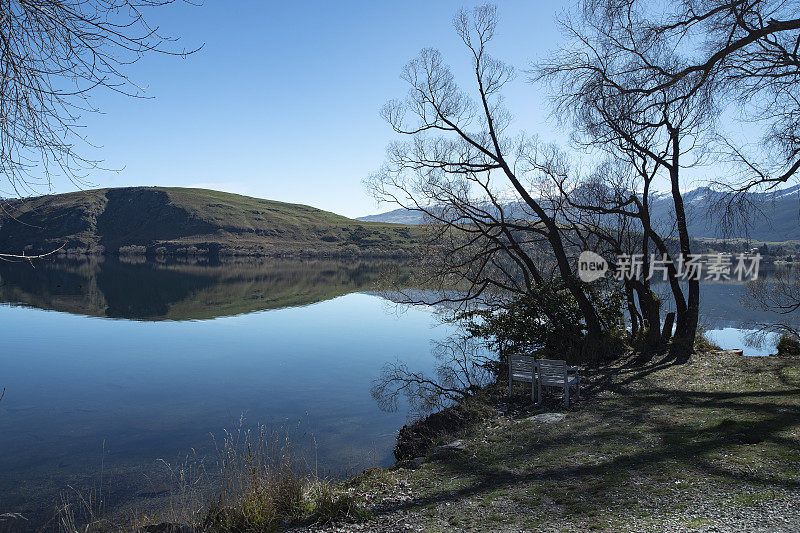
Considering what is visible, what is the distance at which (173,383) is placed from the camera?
54.0 feet

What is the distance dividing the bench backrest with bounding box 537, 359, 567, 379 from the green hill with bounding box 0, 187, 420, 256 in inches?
4123

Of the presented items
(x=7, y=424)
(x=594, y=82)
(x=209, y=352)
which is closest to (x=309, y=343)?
(x=209, y=352)

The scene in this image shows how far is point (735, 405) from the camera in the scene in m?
8.88

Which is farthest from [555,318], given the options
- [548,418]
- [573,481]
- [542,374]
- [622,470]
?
[573,481]

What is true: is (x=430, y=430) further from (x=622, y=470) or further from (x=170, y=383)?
(x=170, y=383)

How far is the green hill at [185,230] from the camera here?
131m

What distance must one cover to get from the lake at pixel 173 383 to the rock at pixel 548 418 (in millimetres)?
3148

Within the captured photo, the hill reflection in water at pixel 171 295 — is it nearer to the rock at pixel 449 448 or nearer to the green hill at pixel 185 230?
the rock at pixel 449 448

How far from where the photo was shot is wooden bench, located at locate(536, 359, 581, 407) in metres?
10.3

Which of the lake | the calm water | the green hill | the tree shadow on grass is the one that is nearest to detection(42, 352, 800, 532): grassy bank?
the tree shadow on grass

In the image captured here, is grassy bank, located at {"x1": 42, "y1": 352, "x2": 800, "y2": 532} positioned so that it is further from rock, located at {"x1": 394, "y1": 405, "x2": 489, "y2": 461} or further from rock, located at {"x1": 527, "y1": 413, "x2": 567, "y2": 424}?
rock, located at {"x1": 394, "y1": 405, "x2": 489, "y2": 461}

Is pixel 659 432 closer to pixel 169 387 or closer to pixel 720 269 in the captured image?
pixel 169 387

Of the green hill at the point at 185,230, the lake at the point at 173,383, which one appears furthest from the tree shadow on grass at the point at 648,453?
the green hill at the point at 185,230

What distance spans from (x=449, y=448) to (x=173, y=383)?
466 inches
